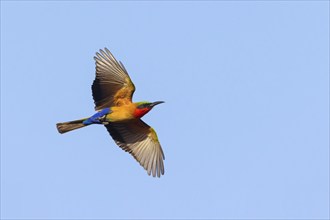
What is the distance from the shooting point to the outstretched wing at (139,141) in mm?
30188

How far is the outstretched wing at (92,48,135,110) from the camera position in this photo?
29531 millimetres

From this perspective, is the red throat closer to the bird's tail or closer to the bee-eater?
the bee-eater

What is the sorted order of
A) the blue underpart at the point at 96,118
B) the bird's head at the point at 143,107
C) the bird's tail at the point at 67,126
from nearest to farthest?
the bird's head at the point at 143,107
the blue underpart at the point at 96,118
the bird's tail at the point at 67,126

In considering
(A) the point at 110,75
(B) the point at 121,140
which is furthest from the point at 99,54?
(B) the point at 121,140

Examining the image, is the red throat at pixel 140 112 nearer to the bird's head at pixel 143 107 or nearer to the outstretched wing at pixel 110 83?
the bird's head at pixel 143 107

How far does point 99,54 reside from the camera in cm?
2962

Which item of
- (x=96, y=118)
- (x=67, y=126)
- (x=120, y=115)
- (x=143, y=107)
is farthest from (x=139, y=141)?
(x=67, y=126)

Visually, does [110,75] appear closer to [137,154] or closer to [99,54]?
[99,54]

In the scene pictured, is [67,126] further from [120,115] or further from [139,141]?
[139,141]

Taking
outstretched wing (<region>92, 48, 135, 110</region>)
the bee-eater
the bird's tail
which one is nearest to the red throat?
the bee-eater

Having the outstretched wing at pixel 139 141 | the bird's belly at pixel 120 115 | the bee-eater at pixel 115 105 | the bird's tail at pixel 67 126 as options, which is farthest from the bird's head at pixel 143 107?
the bird's tail at pixel 67 126

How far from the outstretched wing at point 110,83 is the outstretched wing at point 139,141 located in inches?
32.4

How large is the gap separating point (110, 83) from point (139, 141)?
213 cm

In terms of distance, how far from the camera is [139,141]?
100ft
